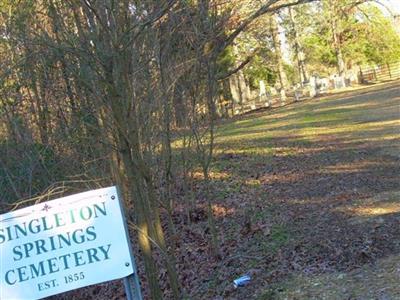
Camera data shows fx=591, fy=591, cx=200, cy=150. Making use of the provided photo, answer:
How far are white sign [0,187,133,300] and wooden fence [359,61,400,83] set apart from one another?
48692 millimetres

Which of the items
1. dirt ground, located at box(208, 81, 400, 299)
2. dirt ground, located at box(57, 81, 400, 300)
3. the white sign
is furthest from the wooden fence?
the white sign

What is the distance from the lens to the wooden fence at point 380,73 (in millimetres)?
50562

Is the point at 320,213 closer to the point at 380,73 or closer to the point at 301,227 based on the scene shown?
the point at 301,227

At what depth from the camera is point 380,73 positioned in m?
52.2

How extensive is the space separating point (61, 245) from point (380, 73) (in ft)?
170

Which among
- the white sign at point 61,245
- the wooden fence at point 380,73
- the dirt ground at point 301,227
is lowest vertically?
the dirt ground at point 301,227

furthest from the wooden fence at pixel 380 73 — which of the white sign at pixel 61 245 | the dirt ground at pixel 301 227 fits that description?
the white sign at pixel 61 245

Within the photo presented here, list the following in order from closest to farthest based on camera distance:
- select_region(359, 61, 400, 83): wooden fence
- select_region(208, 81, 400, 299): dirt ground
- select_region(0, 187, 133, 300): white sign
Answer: select_region(0, 187, 133, 300): white sign → select_region(208, 81, 400, 299): dirt ground → select_region(359, 61, 400, 83): wooden fence

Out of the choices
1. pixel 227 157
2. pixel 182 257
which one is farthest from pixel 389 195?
pixel 227 157

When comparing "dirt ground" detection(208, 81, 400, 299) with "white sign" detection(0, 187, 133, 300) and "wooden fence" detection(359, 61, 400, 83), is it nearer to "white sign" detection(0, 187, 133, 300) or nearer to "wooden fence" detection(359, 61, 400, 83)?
→ "white sign" detection(0, 187, 133, 300)

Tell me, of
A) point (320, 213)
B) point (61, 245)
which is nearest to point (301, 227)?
point (320, 213)

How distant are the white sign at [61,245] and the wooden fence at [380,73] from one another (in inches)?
1917

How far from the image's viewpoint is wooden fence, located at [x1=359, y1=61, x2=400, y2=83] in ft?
166

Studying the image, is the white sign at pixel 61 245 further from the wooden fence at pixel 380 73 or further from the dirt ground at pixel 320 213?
the wooden fence at pixel 380 73
